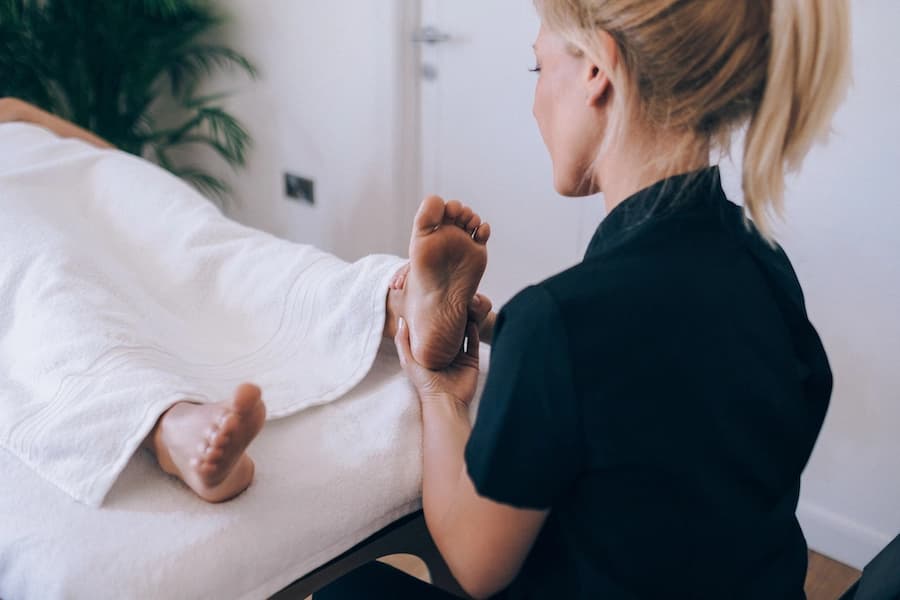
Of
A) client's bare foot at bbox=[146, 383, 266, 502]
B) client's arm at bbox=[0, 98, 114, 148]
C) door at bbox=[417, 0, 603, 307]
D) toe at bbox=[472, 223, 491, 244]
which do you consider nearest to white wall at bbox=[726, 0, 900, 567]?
door at bbox=[417, 0, 603, 307]

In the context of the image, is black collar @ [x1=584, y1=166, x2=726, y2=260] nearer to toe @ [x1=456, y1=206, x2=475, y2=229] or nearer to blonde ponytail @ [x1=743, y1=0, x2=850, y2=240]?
blonde ponytail @ [x1=743, y1=0, x2=850, y2=240]

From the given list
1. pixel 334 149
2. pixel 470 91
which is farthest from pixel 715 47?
pixel 334 149

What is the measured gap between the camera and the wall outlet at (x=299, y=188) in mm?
2847

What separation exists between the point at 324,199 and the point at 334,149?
19 cm

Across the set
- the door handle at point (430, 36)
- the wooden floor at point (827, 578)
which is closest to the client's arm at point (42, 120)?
the door handle at point (430, 36)

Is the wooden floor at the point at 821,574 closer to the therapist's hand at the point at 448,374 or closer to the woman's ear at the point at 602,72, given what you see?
the therapist's hand at the point at 448,374

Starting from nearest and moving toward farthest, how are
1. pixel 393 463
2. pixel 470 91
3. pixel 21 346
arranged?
pixel 393 463, pixel 21 346, pixel 470 91

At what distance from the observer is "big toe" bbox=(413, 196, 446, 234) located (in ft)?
3.43

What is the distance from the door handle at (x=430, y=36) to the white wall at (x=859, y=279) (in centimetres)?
99

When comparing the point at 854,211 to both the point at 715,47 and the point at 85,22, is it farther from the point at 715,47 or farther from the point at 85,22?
the point at 85,22

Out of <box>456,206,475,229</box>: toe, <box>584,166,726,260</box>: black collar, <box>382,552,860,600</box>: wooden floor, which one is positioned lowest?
<box>382,552,860,600</box>: wooden floor

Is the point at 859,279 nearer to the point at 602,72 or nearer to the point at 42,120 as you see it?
the point at 602,72

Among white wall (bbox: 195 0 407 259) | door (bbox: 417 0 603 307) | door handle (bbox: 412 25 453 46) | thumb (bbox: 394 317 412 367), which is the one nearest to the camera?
thumb (bbox: 394 317 412 367)

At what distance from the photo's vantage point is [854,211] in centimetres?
160
